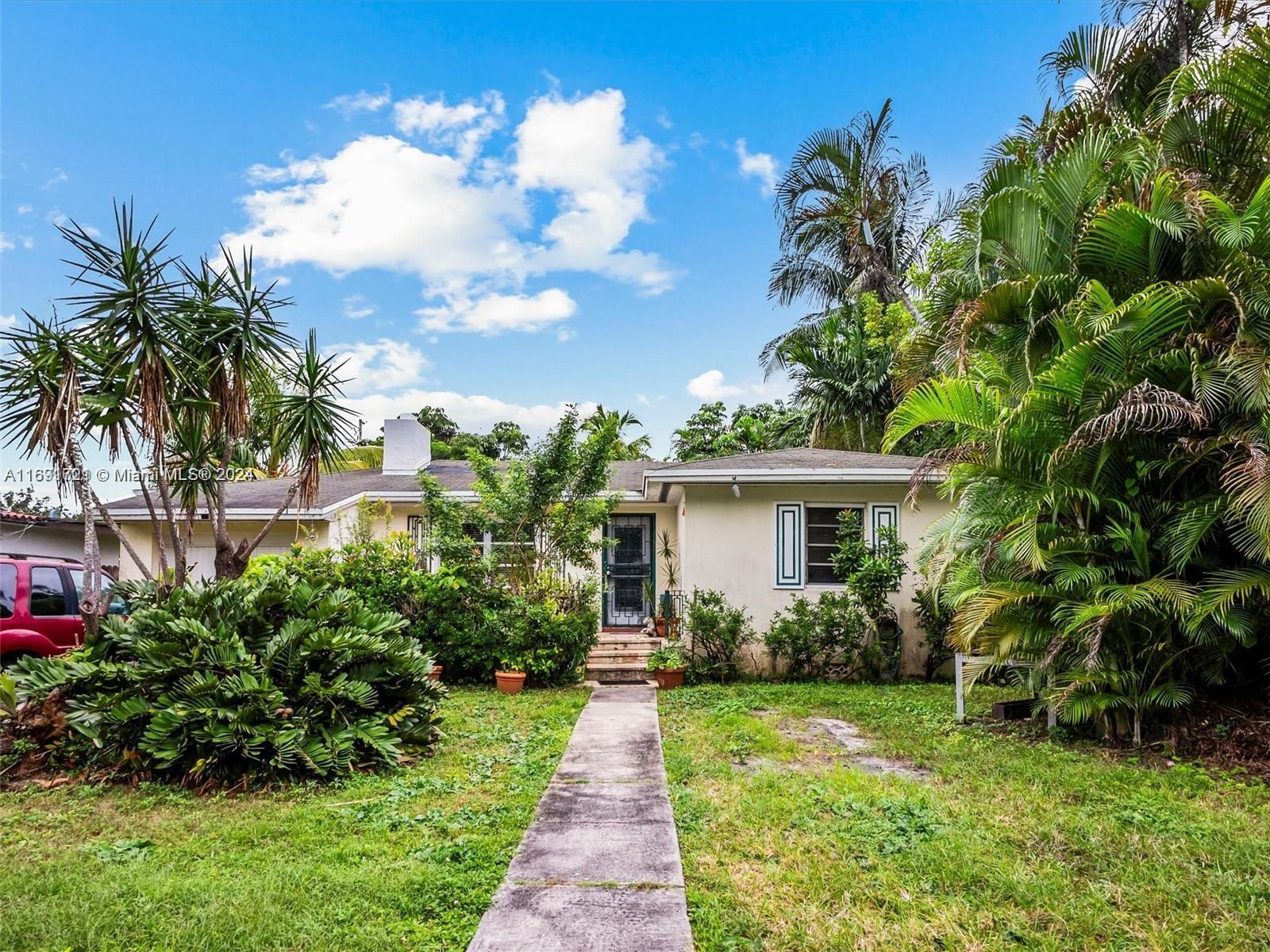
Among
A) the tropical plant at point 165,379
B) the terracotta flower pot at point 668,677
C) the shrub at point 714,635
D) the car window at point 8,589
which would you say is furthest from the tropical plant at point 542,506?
the car window at point 8,589

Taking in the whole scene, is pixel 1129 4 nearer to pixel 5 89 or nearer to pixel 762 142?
pixel 762 142

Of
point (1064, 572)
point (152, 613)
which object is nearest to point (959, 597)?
point (1064, 572)

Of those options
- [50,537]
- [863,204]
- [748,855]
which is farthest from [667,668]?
[863,204]

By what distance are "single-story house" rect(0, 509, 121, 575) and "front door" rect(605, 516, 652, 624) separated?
959 cm

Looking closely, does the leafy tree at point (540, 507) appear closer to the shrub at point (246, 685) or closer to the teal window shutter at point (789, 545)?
the teal window shutter at point (789, 545)

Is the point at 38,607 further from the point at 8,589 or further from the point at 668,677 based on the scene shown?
the point at 668,677

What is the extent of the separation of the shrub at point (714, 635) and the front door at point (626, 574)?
2700 millimetres

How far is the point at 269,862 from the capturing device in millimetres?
3727

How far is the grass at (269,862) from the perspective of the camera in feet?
9.75

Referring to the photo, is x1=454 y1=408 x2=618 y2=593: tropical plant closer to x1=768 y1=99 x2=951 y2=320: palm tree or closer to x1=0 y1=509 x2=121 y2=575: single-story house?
x1=0 y1=509 x2=121 y2=575: single-story house

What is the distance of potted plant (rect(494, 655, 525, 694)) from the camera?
9.22m

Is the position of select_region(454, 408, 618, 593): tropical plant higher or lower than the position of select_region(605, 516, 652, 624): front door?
higher

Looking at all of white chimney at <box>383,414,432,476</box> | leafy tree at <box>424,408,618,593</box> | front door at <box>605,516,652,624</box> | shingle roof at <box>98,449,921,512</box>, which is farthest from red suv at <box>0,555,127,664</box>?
front door at <box>605,516,652,624</box>

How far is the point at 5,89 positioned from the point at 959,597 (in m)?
11.5
